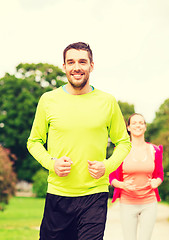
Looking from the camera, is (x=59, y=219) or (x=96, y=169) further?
(x=59, y=219)

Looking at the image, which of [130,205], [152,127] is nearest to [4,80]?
[152,127]

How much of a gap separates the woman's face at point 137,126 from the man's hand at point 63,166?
10.1 feet

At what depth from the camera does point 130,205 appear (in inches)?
268

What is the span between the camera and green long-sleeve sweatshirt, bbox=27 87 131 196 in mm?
4267

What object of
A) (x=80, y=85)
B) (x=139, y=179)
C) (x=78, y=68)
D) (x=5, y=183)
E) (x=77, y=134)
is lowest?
(x=5, y=183)

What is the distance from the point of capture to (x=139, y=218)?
6.85m

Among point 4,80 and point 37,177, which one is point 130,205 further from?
point 4,80

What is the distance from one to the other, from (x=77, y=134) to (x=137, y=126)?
9.83 feet

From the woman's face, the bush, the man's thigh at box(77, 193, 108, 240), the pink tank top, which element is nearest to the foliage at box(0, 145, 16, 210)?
the woman's face

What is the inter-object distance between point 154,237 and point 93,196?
966 centimetres

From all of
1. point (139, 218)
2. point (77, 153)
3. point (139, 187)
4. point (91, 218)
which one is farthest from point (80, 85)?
point (139, 218)

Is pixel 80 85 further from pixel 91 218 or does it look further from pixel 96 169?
pixel 91 218

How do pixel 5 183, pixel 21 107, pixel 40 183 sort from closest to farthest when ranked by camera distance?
pixel 5 183
pixel 40 183
pixel 21 107

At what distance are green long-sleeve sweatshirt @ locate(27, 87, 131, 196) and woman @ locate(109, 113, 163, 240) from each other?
7.93 feet
